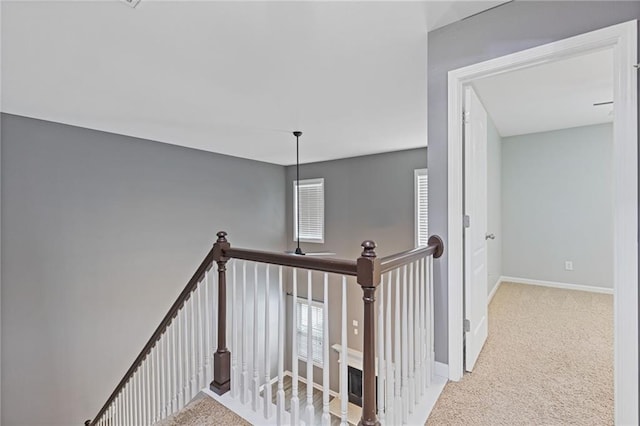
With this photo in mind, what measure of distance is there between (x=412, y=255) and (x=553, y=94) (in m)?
2.67

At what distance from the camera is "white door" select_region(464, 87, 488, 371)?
6.26 feet

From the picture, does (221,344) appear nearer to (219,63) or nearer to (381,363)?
(381,363)

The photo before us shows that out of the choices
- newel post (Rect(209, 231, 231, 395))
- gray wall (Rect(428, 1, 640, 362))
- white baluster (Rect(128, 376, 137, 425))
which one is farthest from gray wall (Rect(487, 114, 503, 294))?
white baluster (Rect(128, 376, 137, 425))

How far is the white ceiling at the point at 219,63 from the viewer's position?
1.68 meters

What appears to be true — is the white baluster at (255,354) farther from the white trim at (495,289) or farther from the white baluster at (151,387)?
the white trim at (495,289)

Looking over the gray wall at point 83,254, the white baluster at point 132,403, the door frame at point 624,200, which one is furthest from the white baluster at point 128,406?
the door frame at point 624,200

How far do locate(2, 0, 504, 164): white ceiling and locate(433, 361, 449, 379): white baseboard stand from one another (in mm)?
2033

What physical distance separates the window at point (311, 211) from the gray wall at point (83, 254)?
7.44ft

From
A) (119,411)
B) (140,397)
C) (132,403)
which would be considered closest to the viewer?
(140,397)

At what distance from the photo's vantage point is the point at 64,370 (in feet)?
11.4

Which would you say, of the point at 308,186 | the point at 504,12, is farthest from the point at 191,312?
the point at 308,186

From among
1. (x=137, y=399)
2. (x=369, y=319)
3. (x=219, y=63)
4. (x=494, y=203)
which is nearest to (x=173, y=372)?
(x=137, y=399)

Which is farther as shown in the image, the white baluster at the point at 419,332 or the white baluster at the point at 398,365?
the white baluster at the point at 419,332

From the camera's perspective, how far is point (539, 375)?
1.96 m
